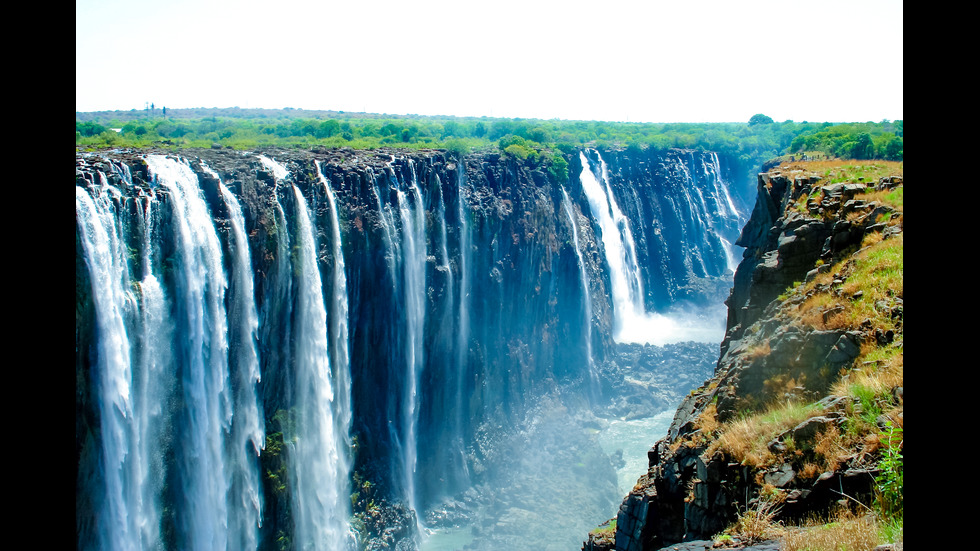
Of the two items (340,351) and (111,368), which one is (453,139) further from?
(111,368)

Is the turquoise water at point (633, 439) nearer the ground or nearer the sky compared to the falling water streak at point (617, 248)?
nearer the ground

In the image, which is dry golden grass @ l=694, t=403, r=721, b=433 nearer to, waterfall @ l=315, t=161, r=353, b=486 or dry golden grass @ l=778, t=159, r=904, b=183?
dry golden grass @ l=778, t=159, r=904, b=183

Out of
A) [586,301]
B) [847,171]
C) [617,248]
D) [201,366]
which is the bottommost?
[586,301]

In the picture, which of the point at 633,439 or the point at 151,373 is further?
the point at 633,439

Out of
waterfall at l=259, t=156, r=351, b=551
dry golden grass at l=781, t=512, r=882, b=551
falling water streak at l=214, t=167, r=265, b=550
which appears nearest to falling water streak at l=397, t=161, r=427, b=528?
waterfall at l=259, t=156, r=351, b=551

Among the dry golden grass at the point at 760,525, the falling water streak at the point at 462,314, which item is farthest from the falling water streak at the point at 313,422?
the dry golden grass at the point at 760,525

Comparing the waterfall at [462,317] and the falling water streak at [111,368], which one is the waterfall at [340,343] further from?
the falling water streak at [111,368]

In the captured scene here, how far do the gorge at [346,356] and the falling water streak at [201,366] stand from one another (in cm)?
8

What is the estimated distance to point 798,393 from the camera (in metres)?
12.7

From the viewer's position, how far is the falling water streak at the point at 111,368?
22078 millimetres

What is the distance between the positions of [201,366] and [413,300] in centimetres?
1319

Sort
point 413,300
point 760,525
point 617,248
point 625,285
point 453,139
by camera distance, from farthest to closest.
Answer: point 617,248
point 625,285
point 453,139
point 413,300
point 760,525

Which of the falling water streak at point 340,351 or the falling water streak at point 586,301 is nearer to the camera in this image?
the falling water streak at point 340,351

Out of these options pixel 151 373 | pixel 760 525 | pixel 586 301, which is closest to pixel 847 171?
pixel 760 525
